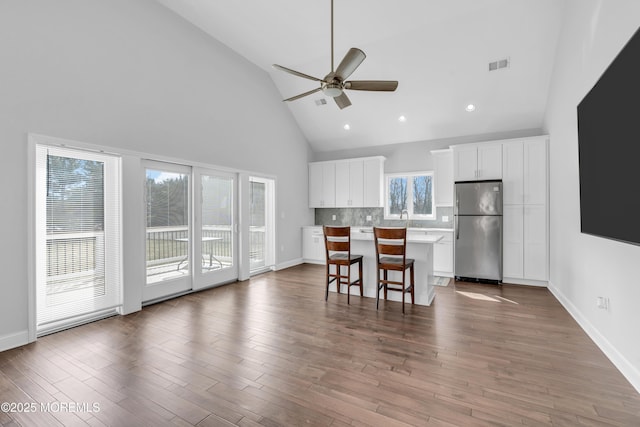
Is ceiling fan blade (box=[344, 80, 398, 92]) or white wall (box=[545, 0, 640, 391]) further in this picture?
ceiling fan blade (box=[344, 80, 398, 92])

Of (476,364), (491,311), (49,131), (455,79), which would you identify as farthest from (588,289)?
(49,131)

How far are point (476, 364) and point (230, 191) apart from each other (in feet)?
14.7

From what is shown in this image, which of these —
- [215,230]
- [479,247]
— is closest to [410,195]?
[479,247]

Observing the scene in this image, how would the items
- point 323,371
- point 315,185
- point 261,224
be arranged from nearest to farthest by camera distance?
point 323,371
point 261,224
point 315,185

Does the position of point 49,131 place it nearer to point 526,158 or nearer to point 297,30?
point 297,30

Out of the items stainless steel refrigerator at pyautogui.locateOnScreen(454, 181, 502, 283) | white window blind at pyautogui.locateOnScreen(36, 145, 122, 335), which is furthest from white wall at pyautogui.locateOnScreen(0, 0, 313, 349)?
stainless steel refrigerator at pyautogui.locateOnScreen(454, 181, 502, 283)

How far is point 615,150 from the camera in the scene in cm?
179

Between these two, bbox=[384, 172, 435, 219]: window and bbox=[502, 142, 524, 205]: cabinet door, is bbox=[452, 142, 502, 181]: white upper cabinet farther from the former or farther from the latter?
bbox=[384, 172, 435, 219]: window

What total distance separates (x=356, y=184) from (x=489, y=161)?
276 centimetres

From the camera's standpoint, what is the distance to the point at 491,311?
3750 millimetres

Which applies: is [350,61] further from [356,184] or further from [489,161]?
[356,184]

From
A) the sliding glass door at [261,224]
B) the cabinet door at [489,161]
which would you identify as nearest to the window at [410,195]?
the cabinet door at [489,161]

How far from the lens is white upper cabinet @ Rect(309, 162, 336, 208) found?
23.8 feet

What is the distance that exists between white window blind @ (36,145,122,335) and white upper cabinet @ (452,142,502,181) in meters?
5.46
